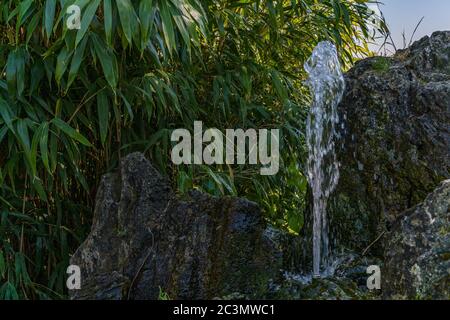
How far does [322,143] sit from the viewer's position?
3334 millimetres

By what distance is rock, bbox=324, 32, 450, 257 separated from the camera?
119 inches

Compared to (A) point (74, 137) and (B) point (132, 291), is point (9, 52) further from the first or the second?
(B) point (132, 291)

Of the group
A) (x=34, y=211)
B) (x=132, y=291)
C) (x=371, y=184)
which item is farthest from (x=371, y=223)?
(x=34, y=211)

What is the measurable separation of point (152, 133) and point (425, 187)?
1359 millimetres

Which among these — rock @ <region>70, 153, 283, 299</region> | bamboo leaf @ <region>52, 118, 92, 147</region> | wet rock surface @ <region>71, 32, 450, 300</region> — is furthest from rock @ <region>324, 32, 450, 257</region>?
bamboo leaf @ <region>52, 118, 92, 147</region>

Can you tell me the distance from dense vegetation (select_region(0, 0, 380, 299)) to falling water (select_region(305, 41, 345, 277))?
42 centimetres

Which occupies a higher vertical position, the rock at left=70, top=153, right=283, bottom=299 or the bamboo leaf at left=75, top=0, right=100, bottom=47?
the bamboo leaf at left=75, top=0, right=100, bottom=47

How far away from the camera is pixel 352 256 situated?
9.91ft

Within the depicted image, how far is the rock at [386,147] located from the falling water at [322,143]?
35mm

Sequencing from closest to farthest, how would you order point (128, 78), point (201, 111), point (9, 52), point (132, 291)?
1. point (132, 291)
2. point (9, 52)
3. point (128, 78)
4. point (201, 111)

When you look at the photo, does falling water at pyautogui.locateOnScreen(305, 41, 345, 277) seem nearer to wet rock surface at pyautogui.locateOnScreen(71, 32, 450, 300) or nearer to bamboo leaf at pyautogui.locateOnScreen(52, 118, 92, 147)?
wet rock surface at pyautogui.locateOnScreen(71, 32, 450, 300)

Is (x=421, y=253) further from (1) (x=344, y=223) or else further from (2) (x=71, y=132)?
(2) (x=71, y=132)

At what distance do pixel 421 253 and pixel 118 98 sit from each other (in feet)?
5.41

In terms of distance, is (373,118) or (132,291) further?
(373,118)
